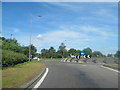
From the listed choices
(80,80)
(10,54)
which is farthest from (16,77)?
(10,54)

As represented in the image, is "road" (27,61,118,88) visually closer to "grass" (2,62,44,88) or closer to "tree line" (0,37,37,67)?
"grass" (2,62,44,88)

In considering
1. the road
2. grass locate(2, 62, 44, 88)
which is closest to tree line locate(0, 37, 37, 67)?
grass locate(2, 62, 44, 88)

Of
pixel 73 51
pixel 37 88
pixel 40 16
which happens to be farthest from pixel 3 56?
pixel 73 51

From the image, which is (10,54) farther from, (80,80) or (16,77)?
(80,80)

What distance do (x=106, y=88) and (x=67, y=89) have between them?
6.33 feet

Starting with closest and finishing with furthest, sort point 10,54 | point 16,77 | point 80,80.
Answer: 1. point 16,77
2. point 80,80
3. point 10,54

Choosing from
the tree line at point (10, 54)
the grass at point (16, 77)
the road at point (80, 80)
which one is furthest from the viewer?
the tree line at point (10, 54)

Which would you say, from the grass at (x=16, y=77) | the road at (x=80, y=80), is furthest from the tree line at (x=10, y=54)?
the road at (x=80, y=80)

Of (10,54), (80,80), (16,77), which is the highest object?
(10,54)

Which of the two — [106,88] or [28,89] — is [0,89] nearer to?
[28,89]

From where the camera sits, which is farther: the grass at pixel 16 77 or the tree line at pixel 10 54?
the tree line at pixel 10 54

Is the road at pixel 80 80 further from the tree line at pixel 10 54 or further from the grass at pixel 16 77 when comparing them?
the tree line at pixel 10 54

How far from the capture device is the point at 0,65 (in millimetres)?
17547

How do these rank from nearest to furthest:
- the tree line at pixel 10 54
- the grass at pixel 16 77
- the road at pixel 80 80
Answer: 1. the grass at pixel 16 77
2. the road at pixel 80 80
3. the tree line at pixel 10 54
